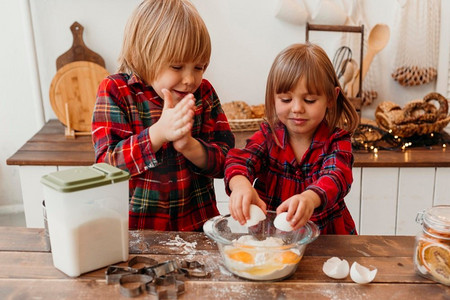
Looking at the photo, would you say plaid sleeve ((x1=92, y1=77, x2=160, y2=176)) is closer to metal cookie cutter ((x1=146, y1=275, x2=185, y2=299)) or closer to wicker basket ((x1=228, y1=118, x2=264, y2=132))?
metal cookie cutter ((x1=146, y1=275, x2=185, y2=299))

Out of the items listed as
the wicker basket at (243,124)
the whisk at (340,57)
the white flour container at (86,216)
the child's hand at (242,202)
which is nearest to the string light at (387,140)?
the whisk at (340,57)

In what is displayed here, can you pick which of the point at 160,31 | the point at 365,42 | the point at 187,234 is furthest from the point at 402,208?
the point at 160,31

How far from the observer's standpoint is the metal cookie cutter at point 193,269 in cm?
94

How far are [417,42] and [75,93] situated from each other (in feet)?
5.88

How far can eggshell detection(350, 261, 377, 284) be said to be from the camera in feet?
3.01

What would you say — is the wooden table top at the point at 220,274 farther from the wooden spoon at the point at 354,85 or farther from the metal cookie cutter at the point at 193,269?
the wooden spoon at the point at 354,85

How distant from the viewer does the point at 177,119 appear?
3.32 feet

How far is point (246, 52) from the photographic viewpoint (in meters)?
2.60

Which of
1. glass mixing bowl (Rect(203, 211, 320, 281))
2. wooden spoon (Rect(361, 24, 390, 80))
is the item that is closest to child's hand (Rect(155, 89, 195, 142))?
glass mixing bowl (Rect(203, 211, 320, 281))

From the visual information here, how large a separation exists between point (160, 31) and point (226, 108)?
1.30 meters

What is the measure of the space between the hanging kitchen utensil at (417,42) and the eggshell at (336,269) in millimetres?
1875

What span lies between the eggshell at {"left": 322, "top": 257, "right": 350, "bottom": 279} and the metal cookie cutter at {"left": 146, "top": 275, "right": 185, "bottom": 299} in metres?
0.29

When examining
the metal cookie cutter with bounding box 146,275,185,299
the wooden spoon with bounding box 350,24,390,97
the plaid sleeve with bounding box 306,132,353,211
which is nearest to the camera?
the metal cookie cutter with bounding box 146,275,185,299

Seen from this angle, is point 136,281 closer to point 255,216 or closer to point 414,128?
Answer: point 255,216
